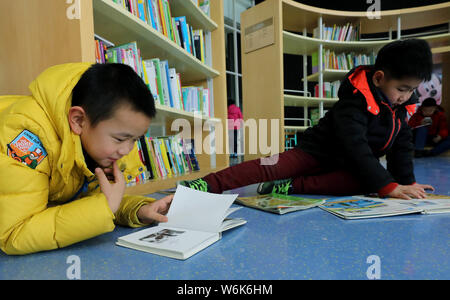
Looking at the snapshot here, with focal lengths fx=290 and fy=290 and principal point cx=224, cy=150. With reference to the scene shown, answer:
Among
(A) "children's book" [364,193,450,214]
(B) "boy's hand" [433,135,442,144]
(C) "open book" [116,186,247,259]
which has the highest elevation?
(B) "boy's hand" [433,135,442,144]

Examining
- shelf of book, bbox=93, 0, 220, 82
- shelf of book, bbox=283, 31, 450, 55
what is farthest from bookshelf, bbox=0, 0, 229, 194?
shelf of book, bbox=283, 31, 450, 55

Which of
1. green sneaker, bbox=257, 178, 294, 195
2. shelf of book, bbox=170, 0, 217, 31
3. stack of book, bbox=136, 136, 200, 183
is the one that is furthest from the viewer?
shelf of book, bbox=170, 0, 217, 31

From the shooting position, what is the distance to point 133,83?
69cm

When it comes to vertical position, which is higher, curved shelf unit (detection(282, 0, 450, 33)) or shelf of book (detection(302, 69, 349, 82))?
curved shelf unit (detection(282, 0, 450, 33))

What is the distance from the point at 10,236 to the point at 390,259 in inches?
31.1

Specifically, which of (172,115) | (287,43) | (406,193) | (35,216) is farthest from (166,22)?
(287,43)

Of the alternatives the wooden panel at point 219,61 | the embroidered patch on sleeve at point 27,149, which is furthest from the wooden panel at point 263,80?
the embroidered patch on sleeve at point 27,149

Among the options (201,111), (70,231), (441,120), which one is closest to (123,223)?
(70,231)

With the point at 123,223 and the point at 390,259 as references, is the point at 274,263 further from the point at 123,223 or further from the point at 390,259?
the point at 123,223

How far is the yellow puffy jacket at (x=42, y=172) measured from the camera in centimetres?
60

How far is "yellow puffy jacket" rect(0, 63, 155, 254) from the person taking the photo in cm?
60

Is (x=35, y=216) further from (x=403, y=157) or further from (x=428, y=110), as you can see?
(x=428, y=110)

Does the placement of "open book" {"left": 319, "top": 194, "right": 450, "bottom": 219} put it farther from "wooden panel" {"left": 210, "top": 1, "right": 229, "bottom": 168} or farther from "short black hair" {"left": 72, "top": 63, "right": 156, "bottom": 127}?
"wooden panel" {"left": 210, "top": 1, "right": 229, "bottom": 168}

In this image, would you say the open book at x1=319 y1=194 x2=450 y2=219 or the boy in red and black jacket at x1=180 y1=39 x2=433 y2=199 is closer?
the open book at x1=319 y1=194 x2=450 y2=219
